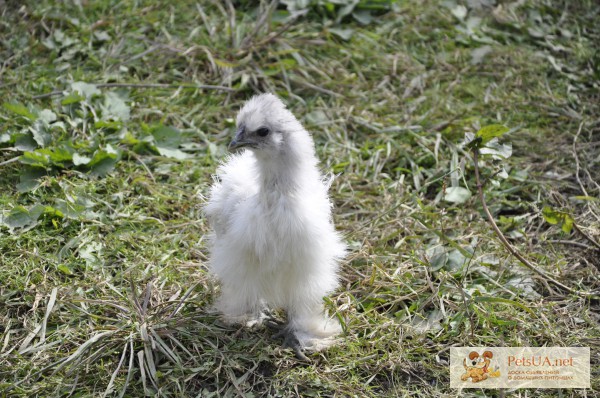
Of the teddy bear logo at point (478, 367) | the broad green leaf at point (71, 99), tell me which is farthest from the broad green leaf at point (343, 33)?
the teddy bear logo at point (478, 367)

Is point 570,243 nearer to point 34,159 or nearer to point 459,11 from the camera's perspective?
point 459,11

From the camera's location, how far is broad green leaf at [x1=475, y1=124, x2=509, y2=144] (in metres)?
3.49

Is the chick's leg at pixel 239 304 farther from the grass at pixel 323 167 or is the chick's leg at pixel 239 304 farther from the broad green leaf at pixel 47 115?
the broad green leaf at pixel 47 115

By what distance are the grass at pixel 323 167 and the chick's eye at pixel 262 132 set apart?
1.01 metres

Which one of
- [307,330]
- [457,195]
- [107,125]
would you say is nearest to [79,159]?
Answer: [107,125]

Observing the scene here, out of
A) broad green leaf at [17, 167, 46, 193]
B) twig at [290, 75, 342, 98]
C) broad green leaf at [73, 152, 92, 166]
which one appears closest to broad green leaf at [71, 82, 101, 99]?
broad green leaf at [73, 152, 92, 166]

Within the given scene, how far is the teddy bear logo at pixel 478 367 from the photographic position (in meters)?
3.41

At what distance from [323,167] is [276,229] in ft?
5.30

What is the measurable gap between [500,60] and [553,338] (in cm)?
Result: 290

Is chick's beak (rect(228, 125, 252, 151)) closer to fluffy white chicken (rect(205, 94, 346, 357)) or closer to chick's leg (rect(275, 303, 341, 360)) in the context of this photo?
fluffy white chicken (rect(205, 94, 346, 357))

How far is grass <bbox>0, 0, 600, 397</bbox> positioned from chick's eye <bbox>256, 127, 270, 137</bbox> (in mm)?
1007

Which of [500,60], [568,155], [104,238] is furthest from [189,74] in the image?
[568,155]

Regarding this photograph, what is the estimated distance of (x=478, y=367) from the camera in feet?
11.3

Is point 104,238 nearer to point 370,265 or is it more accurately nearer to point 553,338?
point 370,265
